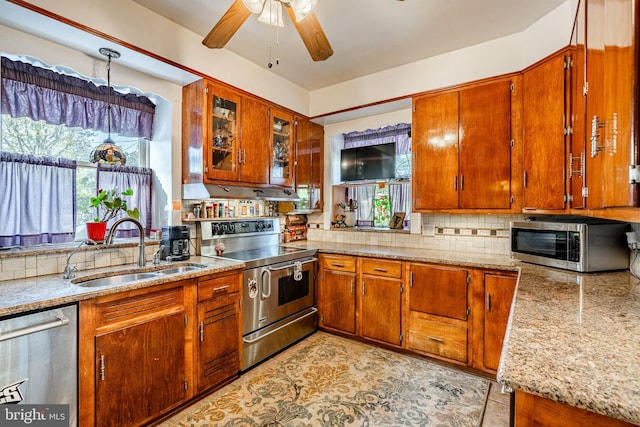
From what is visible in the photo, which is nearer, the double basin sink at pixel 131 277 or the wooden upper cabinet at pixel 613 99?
the wooden upper cabinet at pixel 613 99

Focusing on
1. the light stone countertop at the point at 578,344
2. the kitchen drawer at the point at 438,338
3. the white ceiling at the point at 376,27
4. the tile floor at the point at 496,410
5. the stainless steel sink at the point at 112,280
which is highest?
the white ceiling at the point at 376,27

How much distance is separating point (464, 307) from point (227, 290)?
195cm

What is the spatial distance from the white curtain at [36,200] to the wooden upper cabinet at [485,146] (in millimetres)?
3235

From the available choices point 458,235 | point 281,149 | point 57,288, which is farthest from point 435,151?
point 57,288

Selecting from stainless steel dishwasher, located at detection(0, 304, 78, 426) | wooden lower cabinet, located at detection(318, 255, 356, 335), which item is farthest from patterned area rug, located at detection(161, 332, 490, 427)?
stainless steel dishwasher, located at detection(0, 304, 78, 426)

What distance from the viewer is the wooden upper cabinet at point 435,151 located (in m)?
2.87

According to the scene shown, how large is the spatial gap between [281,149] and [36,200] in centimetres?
211

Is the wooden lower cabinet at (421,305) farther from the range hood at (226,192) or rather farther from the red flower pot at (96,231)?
the red flower pot at (96,231)

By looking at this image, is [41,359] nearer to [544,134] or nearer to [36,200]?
[36,200]

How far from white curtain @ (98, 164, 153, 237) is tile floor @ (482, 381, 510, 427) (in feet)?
9.71

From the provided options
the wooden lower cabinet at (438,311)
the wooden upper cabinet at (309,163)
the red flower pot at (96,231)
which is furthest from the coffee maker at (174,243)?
the wooden lower cabinet at (438,311)

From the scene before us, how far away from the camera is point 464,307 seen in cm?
255

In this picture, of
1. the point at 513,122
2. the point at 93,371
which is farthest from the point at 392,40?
the point at 93,371

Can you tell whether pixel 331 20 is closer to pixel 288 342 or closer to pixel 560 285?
pixel 560 285
